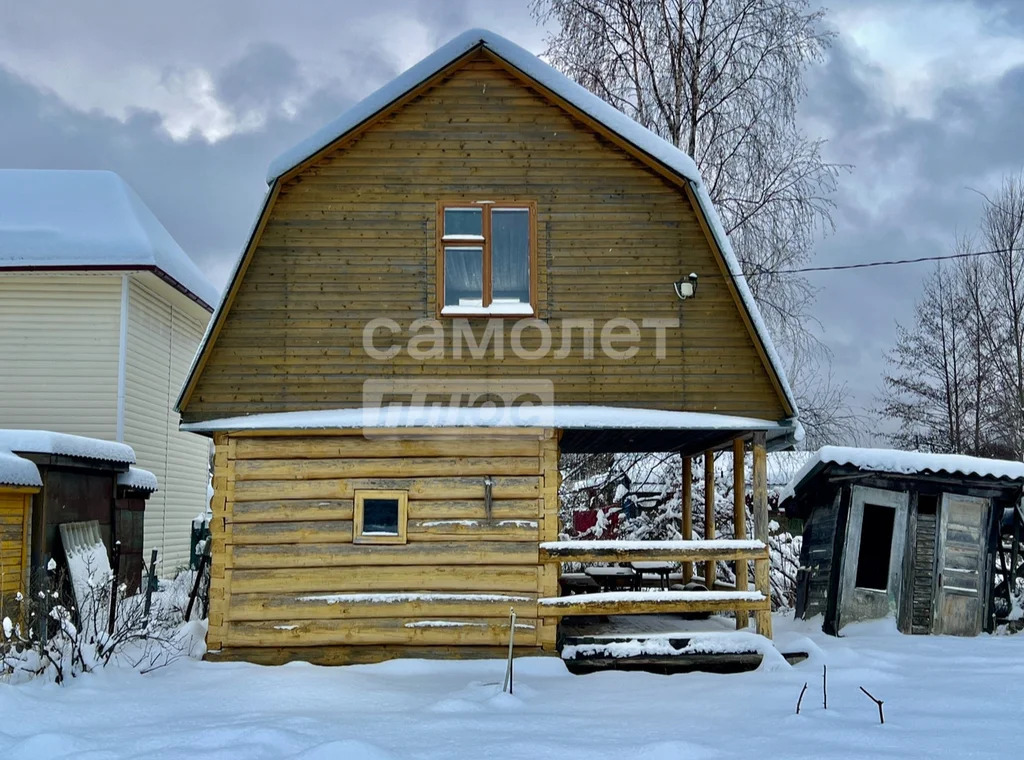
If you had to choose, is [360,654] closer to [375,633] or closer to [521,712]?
[375,633]

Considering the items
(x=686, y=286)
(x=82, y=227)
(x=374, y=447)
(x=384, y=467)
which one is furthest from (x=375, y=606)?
(x=82, y=227)

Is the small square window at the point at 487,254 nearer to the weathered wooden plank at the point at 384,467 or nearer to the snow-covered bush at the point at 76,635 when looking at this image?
the weathered wooden plank at the point at 384,467

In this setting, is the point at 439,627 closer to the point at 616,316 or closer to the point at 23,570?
the point at 616,316

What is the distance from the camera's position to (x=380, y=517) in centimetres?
1059

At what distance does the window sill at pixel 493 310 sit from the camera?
35.1 feet

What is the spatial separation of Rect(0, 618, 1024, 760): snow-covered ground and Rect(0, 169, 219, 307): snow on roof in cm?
855

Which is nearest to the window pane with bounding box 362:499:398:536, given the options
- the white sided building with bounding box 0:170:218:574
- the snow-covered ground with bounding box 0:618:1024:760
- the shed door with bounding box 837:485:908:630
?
the snow-covered ground with bounding box 0:618:1024:760

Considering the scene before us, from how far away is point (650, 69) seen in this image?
18.0 metres

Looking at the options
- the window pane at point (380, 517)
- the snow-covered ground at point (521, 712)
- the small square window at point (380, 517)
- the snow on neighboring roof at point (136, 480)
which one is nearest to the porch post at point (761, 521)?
the snow-covered ground at point (521, 712)

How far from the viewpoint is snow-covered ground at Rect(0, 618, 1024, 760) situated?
22.3 feet

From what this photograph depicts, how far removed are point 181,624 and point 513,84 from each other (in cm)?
813

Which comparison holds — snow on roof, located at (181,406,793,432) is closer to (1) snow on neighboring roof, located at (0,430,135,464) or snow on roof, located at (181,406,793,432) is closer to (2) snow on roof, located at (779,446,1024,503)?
(1) snow on neighboring roof, located at (0,430,135,464)

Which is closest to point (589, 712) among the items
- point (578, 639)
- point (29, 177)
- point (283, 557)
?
point (578, 639)

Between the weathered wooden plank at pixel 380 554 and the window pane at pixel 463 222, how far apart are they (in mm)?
3579
